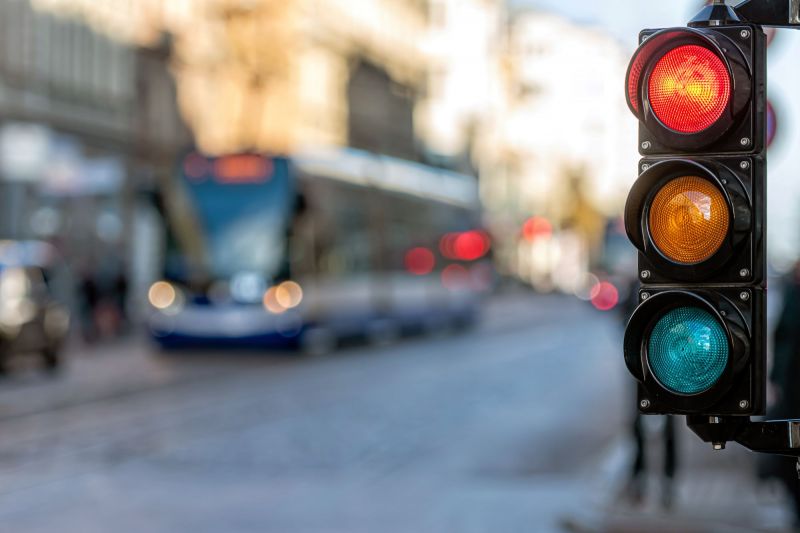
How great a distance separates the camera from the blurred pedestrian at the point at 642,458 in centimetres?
1077

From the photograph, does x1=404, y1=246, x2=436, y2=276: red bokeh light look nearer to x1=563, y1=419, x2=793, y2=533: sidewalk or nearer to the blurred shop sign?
the blurred shop sign

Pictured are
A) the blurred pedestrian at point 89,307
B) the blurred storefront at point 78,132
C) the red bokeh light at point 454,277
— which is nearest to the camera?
the blurred pedestrian at point 89,307

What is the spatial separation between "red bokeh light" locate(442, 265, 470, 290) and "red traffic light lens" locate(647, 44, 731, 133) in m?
34.4

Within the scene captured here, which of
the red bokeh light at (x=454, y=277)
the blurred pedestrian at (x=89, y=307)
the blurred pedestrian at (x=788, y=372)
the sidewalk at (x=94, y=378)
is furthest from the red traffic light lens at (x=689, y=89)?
the red bokeh light at (x=454, y=277)

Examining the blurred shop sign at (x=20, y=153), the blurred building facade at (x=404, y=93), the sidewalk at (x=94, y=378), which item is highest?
the blurred building facade at (x=404, y=93)

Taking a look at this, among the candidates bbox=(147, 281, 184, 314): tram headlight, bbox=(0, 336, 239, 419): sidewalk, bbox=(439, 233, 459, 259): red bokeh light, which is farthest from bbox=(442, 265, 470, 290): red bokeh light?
bbox=(147, 281, 184, 314): tram headlight

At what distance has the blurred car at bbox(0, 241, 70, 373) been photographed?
72.1ft

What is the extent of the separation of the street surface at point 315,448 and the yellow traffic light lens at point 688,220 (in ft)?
21.9

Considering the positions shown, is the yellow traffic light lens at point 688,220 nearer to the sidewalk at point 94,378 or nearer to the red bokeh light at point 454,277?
the sidewalk at point 94,378

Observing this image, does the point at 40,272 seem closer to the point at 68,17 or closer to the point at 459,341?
the point at 459,341

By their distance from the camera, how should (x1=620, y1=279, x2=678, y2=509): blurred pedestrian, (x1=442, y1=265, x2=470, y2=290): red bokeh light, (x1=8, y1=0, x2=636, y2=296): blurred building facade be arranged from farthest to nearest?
(x1=8, y1=0, x2=636, y2=296): blurred building facade, (x1=442, y1=265, x2=470, y2=290): red bokeh light, (x1=620, y1=279, x2=678, y2=509): blurred pedestrian

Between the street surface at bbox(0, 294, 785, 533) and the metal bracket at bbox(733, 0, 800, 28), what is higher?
the metal bracket at bbox(733, 0, 800, 28)

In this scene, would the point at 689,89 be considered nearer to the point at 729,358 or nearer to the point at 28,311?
the point at 729,358

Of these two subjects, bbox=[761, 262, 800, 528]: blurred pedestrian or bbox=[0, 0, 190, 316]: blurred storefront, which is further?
bbox=[0, 0, 190, 316]: blurred storefront
